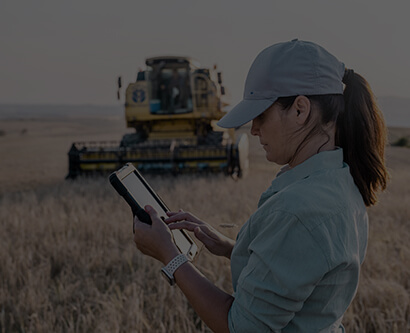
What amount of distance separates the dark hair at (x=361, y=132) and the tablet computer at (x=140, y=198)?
719mm

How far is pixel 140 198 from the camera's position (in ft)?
6.14

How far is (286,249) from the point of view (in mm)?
1200

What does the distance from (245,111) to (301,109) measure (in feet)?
0.59

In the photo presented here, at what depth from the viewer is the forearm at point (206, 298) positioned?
135 centimetres

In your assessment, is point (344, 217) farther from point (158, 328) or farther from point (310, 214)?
point (158, 328)

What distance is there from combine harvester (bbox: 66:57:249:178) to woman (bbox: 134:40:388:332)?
9.48 meters

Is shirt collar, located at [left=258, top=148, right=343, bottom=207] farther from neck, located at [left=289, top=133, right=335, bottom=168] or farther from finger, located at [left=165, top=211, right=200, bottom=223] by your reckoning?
finger, located at [left=165, top=211, right=200, bottom=223]

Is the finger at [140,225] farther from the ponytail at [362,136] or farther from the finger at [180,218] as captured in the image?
the ponytail at [362,136]

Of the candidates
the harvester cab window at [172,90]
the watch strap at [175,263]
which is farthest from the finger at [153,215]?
the harvester cab window at [172,90]

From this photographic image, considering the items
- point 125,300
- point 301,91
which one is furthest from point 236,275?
point 125,300

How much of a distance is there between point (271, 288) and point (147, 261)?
320 centimetres

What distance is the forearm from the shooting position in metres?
1.35

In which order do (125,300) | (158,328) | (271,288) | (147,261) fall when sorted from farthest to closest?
(147,261), (125,300), (158,328), (271,288)

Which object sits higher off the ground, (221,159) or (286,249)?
(286,249)
